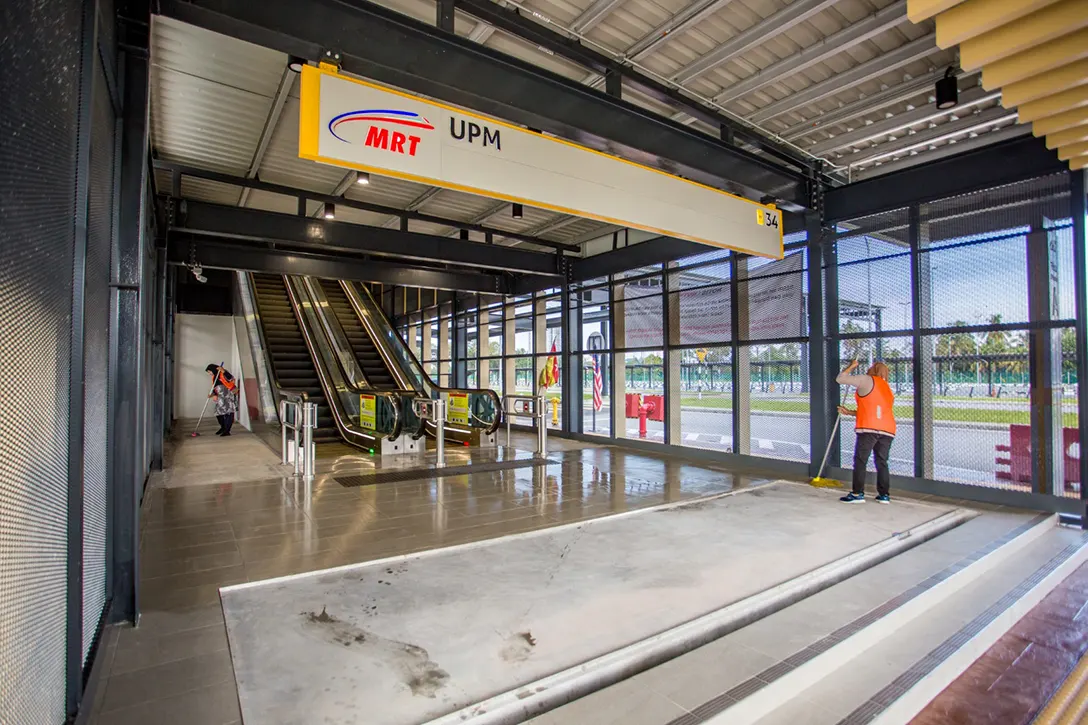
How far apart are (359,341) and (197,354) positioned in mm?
5442

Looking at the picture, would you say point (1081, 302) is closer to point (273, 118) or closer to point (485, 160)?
point (485, 160)

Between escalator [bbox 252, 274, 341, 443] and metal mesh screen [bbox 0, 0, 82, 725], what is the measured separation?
8.47 meters

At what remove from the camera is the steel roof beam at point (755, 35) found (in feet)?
13.5

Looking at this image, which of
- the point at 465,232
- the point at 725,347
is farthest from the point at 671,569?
the point at 465,232

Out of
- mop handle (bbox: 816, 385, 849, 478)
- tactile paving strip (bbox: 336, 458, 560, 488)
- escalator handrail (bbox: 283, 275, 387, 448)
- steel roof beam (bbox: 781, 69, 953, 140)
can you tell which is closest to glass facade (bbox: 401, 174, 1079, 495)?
mop handle (bbox: 816, 385, 849, 478)

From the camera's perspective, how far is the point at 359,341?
1336cm

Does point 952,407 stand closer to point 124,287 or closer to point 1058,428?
point 1058,428

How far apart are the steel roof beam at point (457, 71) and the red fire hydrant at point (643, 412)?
7834mm

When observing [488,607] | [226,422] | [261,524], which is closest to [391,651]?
[488,607]

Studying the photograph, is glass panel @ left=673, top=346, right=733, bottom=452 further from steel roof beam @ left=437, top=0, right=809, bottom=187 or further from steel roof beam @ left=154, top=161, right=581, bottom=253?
steel roof beam @ left=154, top=161, right=581, bottom=253

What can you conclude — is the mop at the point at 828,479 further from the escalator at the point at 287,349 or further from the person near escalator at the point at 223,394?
the person near escalator at the point at 223,394

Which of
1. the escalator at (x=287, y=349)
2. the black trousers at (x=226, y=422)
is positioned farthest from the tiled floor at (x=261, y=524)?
the black trousers at (x=226, y=422)

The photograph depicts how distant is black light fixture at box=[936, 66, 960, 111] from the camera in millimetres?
4879

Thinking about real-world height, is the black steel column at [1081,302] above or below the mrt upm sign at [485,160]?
below
